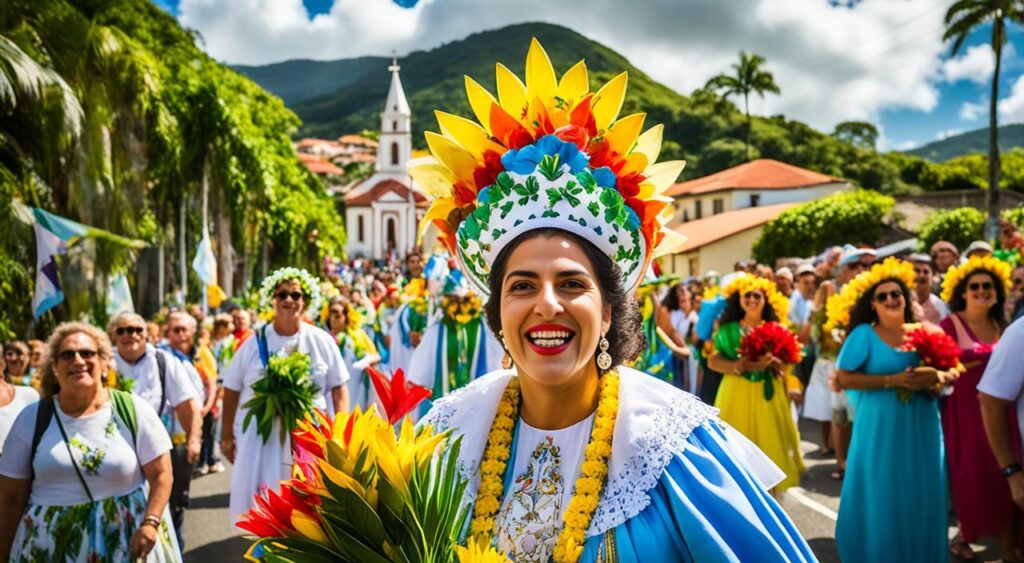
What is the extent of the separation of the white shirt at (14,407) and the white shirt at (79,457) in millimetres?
1098

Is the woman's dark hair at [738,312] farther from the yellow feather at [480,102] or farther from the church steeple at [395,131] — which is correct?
the church steeple at [395,131]

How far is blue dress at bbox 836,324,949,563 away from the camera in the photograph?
524 centimetres

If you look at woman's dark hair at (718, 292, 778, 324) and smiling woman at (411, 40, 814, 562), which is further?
woman's dark hair at (718, 292, 778, 324)

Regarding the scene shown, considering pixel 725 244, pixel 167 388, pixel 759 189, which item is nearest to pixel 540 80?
pixel 167 388

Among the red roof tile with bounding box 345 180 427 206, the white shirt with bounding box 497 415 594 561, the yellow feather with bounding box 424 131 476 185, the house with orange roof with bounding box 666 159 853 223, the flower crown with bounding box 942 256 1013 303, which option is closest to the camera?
the white shirt with bounding box 497 415 594 561

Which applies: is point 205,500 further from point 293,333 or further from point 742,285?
point 742,285

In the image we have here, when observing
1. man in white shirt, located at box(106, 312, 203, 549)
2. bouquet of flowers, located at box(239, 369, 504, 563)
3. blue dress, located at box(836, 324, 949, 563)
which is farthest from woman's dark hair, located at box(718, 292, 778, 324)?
bouquet of flowers, located at box(239, 369, 504, 563)

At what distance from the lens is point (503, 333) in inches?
97.4

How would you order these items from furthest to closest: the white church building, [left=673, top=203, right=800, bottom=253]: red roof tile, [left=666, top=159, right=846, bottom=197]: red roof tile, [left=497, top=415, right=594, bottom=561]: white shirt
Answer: the white church building, [left=666, top=159, right=846, bottom=197]: red roof tile, [left=673, top=203, right=800, bottom=253]: red roof tile, [left=497, top=415, right=594, bottom=561]: white shirt

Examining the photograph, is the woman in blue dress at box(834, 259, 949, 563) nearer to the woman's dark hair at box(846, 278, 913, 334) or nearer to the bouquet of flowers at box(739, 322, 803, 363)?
the woman's dark hair at box(846, 278, 913, 334)

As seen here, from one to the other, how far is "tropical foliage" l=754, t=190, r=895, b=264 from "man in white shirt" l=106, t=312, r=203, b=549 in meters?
35.9

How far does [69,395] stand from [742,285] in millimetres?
5661

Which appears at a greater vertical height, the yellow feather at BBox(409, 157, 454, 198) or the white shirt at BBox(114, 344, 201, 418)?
the yellow feather at BBox(409, 157, 454, 198)

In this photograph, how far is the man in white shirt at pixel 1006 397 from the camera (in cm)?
450
